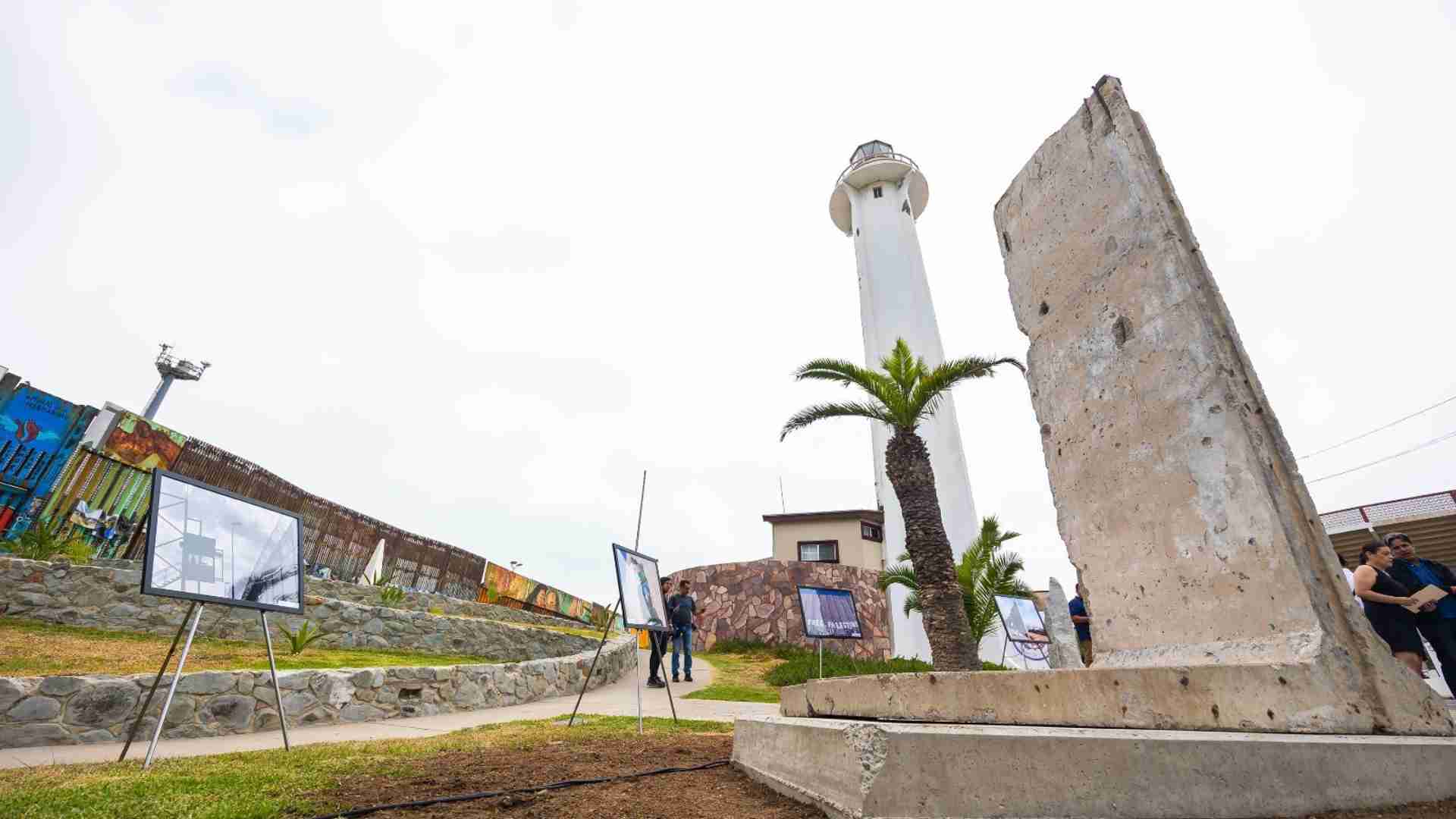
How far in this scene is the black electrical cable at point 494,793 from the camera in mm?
2654

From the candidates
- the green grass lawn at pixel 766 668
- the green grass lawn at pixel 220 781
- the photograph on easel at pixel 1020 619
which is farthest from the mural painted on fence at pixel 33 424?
the photograph on easel at pixel 1020 619

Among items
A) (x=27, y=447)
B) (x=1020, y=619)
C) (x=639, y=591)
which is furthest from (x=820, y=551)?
(x=27, y=447)

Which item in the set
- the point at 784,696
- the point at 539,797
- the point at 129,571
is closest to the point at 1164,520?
the point at 784,696

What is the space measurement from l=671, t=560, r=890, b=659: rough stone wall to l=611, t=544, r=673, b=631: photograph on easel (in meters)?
13.8

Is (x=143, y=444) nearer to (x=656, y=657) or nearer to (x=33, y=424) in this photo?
(x=33, y=424)

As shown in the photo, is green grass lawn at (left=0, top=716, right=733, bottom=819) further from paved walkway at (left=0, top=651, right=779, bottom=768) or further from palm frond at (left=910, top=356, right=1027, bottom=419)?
palm frond at (left=910, top=356, right=1027, bottom=419)

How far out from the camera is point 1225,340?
3.06 meters

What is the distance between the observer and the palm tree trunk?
1034 cm

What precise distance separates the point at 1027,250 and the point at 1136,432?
1553 millimetres

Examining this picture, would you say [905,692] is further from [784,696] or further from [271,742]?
[271,742]

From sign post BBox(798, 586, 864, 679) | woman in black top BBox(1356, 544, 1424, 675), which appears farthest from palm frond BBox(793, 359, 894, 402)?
woman in black top BBox(1356, 544, 1424, 675)

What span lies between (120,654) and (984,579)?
14.6m

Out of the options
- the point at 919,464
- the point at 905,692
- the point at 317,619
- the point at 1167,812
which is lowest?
the point at 1167,812

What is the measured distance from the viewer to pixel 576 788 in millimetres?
3139
